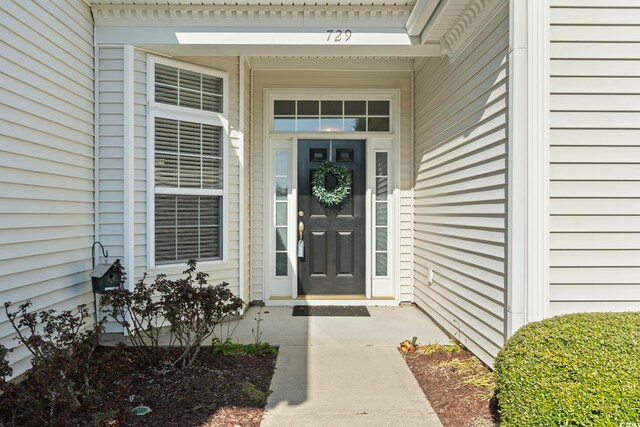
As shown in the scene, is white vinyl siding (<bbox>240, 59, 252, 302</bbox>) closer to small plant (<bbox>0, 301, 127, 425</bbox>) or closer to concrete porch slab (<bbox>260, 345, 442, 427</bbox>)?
concrete porch slab (<bbox>260, 345, 442, 427</bbox>)

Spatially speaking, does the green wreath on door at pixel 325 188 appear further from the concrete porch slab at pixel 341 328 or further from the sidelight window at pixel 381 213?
the concrete porch slab at pixel 341 328

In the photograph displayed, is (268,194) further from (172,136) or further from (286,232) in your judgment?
(172,136)

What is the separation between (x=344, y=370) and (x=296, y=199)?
2.38 meters

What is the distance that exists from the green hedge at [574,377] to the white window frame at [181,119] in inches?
112

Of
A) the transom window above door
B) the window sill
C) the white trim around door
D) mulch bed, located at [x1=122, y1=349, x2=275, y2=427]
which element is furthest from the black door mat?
the transom window above door

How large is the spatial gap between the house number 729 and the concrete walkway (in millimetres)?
2648

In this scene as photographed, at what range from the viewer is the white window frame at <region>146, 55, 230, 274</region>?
368 cm

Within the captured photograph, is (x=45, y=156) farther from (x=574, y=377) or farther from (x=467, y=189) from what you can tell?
(x=574, y=377)

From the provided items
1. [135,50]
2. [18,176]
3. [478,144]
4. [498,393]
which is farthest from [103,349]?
[478,144]

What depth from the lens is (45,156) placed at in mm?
2885

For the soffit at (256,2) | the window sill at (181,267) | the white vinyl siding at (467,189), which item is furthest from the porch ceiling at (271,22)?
the window sill at (181,267)

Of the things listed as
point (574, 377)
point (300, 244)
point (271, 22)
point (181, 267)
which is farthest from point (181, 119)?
point (574, 377)

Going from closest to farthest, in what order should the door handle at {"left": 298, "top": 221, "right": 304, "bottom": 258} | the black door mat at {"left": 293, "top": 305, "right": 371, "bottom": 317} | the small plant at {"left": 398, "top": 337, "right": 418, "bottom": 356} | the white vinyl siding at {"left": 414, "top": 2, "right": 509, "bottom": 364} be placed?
1. the white vinyl siding at {"left": 414, "top": 2, "right": 509, "bottom": 364}
2. the small plant at {"left": 398, "top": 337, "right": 418, "bottom": 356}
3. the black door mat at {"left": 293, "top": 305, "right": 371, "bottom": 317}
4. the door handle at {"left": 298, "top": 221, "right": 304, "bottom": 258}

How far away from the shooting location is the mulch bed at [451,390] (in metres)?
2.32
